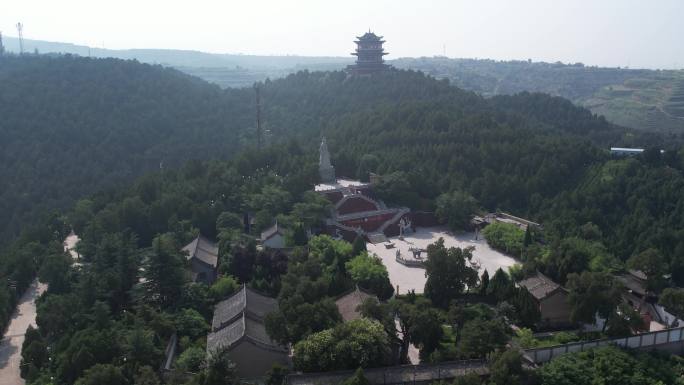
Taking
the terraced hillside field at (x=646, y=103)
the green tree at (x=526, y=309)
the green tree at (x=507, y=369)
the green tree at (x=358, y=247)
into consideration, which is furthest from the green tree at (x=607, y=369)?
the terraced hillside field at (x=646, y=103)

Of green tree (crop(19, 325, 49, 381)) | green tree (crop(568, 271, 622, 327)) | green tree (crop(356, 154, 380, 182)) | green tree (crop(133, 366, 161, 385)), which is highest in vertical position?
green tree (crop(356, 154, 380, 182))

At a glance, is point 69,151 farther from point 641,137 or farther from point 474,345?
point 641,137

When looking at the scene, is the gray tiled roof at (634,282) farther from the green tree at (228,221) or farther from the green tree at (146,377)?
the green tree at (146,377)

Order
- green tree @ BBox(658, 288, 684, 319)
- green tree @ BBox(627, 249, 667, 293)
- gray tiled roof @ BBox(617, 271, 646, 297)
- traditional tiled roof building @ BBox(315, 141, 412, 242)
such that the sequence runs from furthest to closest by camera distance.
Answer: traditional tiled roof building @ BBox(315, 141, 412, 242), gray tiled roof @ BBox(617, 271, 646, 297), green tree @ BBox(627, 249, 667, 293), green tree @ BBox(658, 288, 684, 319)

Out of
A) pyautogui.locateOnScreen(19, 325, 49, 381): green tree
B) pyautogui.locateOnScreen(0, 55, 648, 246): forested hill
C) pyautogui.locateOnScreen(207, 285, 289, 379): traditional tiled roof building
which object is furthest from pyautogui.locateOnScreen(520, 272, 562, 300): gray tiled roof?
pyautogui.locateOnScreen(0, 55, 648, 246): forested hill

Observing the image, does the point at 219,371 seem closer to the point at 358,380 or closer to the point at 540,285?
the point at 358,380

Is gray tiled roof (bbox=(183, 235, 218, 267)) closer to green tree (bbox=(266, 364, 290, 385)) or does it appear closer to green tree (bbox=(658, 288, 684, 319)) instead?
green tree (bbox=(266, 364, 290, 385))

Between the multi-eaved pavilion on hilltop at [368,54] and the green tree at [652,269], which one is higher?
the multi-eaved pavilion on hilltop at [368,54]

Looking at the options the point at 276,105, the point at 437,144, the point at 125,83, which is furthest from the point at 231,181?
the point at 125,83
